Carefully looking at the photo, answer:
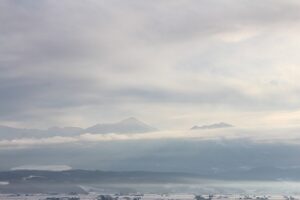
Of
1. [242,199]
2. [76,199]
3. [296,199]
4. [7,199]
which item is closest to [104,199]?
[76,199]

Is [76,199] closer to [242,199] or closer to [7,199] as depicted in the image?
[7,199]

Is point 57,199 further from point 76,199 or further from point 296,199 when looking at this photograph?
point 296,199

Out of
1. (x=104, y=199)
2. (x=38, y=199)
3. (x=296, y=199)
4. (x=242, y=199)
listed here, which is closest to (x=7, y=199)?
(x=38, y=199)

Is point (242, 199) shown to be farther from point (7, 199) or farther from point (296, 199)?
point (7, 199)

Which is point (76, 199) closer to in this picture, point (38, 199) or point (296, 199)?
point (38, 199)

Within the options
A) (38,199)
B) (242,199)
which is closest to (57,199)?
(38,199)

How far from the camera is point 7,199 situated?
189500 mm

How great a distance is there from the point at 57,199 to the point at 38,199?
5676mm

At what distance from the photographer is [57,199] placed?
19725 cm

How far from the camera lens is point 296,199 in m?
194

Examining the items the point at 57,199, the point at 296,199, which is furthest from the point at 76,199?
the point at 296,199

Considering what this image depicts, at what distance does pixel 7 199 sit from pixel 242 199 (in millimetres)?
66622

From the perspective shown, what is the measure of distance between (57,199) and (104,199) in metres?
13.6

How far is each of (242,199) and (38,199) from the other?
192 feet
